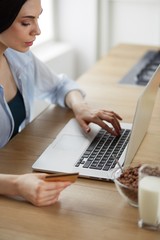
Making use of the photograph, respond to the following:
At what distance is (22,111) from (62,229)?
33.9 inches

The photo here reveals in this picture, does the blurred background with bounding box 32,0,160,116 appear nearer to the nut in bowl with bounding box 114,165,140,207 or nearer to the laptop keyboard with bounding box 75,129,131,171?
the laptop keyboard with bounding box 75,129,131,171

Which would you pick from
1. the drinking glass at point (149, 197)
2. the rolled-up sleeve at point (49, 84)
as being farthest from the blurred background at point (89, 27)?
the drinking glass at point (149, 197)

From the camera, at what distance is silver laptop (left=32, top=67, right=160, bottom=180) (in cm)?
134

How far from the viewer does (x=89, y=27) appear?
12.0ft

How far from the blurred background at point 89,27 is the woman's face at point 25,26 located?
6.35 ft

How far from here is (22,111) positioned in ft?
6.26

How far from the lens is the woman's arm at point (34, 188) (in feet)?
3.96

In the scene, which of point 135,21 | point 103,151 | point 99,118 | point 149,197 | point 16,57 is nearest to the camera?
point 149,197

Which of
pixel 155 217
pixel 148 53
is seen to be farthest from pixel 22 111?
pixel 148 53

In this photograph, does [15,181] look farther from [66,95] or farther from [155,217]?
[66,95]

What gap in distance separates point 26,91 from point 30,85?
40mm

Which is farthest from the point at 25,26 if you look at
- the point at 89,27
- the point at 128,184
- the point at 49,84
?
the point at 89,27

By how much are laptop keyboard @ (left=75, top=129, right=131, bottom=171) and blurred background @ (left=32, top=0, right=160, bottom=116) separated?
1.94 m

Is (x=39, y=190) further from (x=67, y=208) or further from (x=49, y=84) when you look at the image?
(x=49, y=84)
